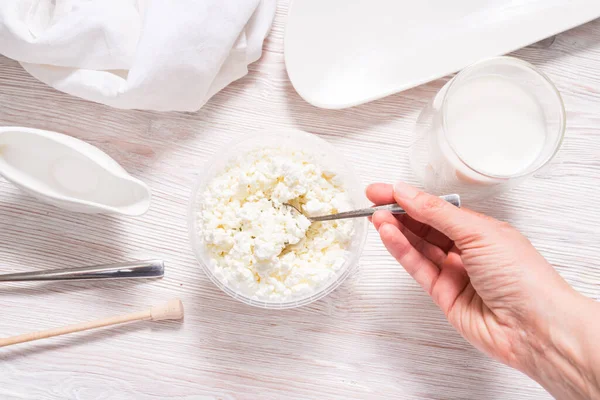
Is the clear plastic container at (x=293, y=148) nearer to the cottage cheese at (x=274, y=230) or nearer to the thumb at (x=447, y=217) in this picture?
the cottage cheese at (x=274, y=230)

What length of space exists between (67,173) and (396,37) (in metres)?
0.65

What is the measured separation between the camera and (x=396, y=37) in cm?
92

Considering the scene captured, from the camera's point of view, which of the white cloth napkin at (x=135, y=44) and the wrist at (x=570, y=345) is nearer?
the wrist at (x=570, y=345)

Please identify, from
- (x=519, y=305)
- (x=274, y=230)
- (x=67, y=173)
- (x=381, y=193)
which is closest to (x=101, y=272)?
(x=67, y=173)

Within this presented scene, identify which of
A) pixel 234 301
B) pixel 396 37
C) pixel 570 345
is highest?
pixel 396 37

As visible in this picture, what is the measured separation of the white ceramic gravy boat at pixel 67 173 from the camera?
2.57 ft

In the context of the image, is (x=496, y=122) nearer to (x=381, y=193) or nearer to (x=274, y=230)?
(x=381, y=193)

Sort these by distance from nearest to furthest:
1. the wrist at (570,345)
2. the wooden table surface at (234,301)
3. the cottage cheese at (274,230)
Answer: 1. the wrist at (570,345)
2. the cottage cheese at (274,230)
3. the wooden table surface at (234,301)

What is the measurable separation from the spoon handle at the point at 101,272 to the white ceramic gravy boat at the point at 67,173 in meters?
0.11

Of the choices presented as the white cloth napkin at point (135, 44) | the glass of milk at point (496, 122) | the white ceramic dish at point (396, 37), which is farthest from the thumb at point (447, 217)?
the white cloth napkin at point (135, 44)

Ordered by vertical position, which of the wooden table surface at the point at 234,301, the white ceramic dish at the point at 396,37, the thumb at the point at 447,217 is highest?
the white ceramic dish at the point at 396,37

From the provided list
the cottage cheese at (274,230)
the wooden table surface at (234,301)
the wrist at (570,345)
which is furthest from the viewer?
the wooden table surface at (234,301)

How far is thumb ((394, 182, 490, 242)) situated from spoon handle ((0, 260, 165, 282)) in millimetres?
466

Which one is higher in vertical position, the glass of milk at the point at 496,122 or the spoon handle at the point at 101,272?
the glass of milk at the point at 496,122
